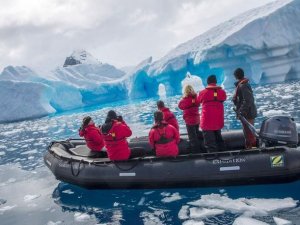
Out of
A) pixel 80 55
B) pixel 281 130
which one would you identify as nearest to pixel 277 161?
pixel 281 130

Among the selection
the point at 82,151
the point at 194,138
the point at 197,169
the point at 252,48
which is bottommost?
the point at 197,169

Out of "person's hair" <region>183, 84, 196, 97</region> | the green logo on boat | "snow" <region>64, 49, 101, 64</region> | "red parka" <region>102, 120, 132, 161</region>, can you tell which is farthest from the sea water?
"snow" <region>64, 49, 101, 64</region>

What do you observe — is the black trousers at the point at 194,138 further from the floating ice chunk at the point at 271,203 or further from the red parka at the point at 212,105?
the floating ice chunk at the point at 271,203

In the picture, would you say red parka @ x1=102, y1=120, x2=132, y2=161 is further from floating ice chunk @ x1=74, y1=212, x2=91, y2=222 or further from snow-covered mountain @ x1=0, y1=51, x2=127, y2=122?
snow-covered mountain @ x1=0, y1=51, x2=127, y2=122

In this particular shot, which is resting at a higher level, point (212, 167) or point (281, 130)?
point (281, 130)

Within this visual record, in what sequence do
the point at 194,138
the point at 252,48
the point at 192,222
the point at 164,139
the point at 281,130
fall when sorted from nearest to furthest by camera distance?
the point at 192,222 < the point at 281,130 < the point at 164,139 < the point at 194,138 < the point at 252,48

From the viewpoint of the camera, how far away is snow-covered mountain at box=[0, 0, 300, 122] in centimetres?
3008

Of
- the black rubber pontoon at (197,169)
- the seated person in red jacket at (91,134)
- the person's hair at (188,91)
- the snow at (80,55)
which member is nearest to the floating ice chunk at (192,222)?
the black rubber pontoon at (197,169)

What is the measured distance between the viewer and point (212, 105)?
5793mm

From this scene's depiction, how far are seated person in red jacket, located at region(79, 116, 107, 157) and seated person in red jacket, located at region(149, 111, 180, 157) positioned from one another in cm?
154

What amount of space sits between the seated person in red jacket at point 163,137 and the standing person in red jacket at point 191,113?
22.7 inches

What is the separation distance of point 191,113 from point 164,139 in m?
0.79

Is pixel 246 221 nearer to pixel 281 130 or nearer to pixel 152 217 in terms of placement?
pixel 152 217

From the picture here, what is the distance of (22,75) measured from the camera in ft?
137
